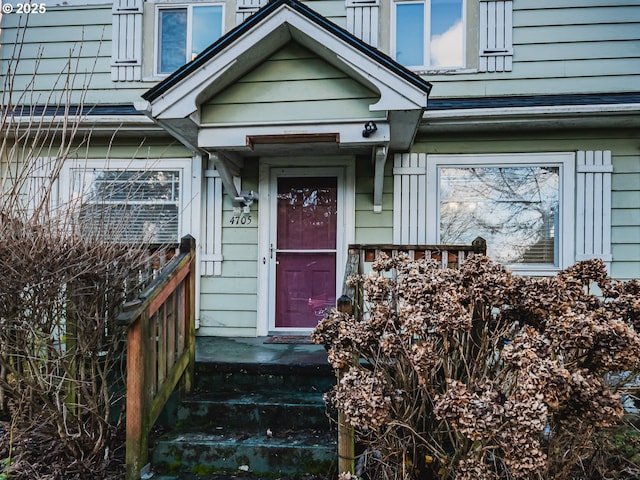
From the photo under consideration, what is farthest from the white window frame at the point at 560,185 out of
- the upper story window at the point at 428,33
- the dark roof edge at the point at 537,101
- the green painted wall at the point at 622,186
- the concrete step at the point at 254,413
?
the concrete step at the point at 254,413

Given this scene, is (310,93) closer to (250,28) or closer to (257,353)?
(250,28)

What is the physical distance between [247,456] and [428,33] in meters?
4.64

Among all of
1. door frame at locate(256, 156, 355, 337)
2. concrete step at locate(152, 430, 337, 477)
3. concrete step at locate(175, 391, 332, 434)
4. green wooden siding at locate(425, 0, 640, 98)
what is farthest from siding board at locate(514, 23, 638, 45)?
concrete step at locate(152, 430, 337, 477)

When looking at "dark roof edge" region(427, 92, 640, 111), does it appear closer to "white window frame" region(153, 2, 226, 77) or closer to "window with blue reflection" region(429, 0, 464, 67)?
"window with blue reflection" region(429, 0, 464, 67)

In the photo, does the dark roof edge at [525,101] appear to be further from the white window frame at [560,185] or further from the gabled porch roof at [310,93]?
the gabled porch roof at [310,93]

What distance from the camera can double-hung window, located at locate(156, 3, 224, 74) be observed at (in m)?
5.13

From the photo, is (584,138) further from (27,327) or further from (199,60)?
(27,327)

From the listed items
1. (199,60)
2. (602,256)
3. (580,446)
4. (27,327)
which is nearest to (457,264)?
(580,446)

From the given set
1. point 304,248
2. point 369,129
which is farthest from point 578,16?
point 304,248

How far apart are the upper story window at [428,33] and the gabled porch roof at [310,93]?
51.3 inches

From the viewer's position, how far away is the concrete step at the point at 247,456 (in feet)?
9.06

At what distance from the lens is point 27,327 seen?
9.34 feet

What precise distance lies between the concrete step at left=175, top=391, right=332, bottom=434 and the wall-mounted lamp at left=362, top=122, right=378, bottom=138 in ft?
7.49

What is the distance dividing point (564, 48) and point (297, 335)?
14.4 ft
